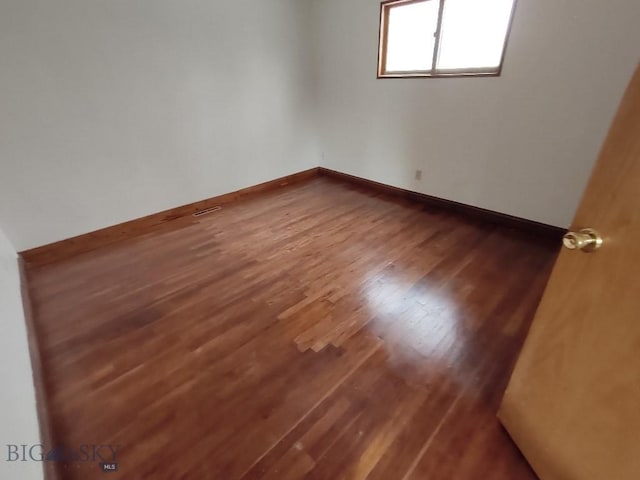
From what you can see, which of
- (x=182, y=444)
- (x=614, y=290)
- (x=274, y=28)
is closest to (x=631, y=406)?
(x=614, y=290)

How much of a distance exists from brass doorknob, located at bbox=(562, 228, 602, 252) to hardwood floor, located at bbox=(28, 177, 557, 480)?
0.86 metres

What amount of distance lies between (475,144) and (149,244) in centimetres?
304

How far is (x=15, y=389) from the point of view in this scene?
1.05 metres

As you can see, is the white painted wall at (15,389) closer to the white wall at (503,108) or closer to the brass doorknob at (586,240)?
the brass doorknob at (586,240)

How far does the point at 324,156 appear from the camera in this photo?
13.6 ft

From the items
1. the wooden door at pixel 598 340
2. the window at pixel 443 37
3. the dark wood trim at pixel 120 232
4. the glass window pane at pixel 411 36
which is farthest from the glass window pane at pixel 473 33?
the dark wood trim at pixel 120 232

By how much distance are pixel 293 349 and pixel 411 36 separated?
305 centimetres

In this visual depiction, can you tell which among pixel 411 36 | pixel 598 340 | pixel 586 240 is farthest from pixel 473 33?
pixel 598 340

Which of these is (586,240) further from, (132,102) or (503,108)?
(132,102)

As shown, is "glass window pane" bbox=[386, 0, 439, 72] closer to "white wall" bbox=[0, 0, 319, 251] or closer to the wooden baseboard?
"white wall" bbox=[0, 0, 319, 251]

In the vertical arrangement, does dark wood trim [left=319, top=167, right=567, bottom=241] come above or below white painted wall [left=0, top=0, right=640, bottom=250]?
below

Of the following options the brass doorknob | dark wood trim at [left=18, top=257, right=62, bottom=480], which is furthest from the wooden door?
dark wood trim at [left=18, top=257, right=62, bottom=480]

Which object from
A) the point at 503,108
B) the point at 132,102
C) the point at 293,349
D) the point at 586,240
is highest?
the point at 132,102

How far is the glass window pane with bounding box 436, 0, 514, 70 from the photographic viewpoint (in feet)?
7.43
